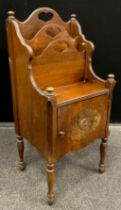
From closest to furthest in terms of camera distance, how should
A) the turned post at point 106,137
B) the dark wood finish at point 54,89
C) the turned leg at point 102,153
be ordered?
the dark wood finish at point 54,89 → the turned post at point 106,137 → the turned leg at point 102,153

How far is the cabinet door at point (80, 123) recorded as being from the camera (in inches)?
42.5

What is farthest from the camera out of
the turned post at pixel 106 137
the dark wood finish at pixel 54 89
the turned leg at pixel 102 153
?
the turned leg at pixel 102 153

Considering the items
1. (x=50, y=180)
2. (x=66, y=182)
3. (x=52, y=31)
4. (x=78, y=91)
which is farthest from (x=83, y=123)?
(x=52, y=31)

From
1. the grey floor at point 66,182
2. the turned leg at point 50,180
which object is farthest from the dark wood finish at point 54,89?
the grey floor at point 66,182

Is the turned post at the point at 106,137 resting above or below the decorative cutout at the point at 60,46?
below

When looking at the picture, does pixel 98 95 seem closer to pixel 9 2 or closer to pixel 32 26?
pixel 32 26

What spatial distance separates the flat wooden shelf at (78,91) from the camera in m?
1.08

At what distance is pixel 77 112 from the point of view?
1113 millimetres

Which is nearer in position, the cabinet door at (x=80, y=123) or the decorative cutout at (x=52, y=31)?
the cabinet door at (x=80, y=123)

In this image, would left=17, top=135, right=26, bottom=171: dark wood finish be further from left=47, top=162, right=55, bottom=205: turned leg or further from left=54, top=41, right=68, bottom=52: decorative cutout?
left=54, top=41, right=68, bottom=52: decorative cutout

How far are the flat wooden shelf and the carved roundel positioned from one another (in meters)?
0.08

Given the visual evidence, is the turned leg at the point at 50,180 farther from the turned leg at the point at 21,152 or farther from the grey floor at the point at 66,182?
the turned leg at the point at 21,152

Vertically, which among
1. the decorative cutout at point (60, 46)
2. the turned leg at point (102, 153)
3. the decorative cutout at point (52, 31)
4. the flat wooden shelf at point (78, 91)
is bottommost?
the turned leg at point (102, 153)

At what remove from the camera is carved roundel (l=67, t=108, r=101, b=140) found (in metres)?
1.13
